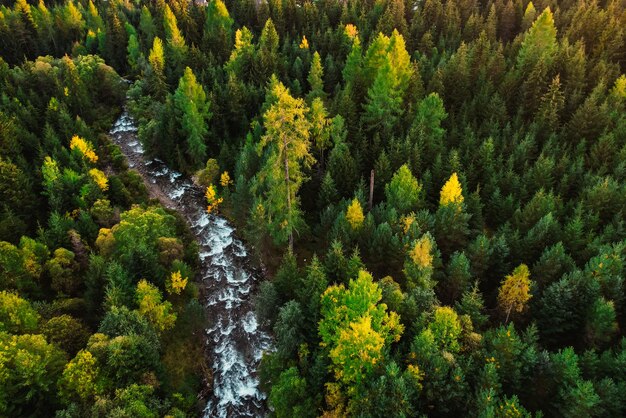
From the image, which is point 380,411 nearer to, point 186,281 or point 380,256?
point 380,256

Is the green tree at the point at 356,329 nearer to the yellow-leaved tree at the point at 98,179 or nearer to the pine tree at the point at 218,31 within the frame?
the yellow-leaved tree at the point at 98,179

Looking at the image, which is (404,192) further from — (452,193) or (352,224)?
(352,224)

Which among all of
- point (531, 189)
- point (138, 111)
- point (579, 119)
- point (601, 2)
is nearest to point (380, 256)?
point (531, 189)

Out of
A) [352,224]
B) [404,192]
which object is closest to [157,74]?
[352,224]

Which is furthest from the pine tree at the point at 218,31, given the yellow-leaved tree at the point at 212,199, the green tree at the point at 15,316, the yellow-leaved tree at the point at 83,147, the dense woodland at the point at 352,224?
the green tree at the point at 15,316

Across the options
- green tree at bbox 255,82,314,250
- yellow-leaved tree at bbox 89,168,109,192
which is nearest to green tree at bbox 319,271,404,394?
green tree at bbox 255,82,314,250
